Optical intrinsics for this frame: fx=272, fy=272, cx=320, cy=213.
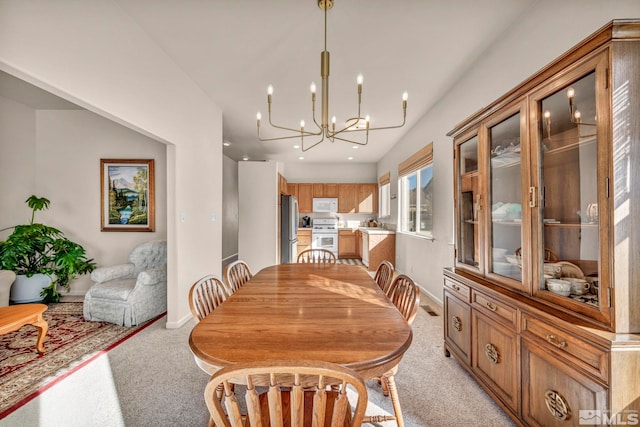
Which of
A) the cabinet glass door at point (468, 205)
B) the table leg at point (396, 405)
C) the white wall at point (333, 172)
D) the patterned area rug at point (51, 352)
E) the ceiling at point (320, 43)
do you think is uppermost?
the ceiling at point (320, 43)

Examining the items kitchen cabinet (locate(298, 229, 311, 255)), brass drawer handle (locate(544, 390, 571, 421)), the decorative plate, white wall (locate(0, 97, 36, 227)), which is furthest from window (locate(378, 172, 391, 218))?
white wall (locate(0, 97, 36, 227))

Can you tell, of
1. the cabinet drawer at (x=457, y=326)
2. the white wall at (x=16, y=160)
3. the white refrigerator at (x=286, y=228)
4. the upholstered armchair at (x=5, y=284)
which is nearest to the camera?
the cabinet drawer at (x=457, y=326)

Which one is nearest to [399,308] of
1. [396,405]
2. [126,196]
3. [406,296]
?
[406,296]

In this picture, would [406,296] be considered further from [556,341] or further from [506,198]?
[506,198]

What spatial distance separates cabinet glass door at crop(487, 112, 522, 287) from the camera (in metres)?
1.64

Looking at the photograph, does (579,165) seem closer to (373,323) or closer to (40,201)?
(373,323)

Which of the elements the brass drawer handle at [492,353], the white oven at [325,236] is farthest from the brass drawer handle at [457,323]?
the white oven at [325,236]

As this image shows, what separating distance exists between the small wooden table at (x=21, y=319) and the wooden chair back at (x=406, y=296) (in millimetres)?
2900

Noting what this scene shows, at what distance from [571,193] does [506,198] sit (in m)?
0.42

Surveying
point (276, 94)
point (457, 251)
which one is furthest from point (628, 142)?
point (276, 94)

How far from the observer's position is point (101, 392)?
1832 millimetres

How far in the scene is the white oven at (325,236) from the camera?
734 cm

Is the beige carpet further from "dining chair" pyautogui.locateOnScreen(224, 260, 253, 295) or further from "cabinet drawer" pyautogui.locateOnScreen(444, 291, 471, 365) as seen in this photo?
"dining chair" pyautogui.locateOnScreen(224, 260, 253, 295)

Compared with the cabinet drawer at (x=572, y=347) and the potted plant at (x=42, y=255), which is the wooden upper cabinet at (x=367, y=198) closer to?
the potted plant at (x=42, y=255)
